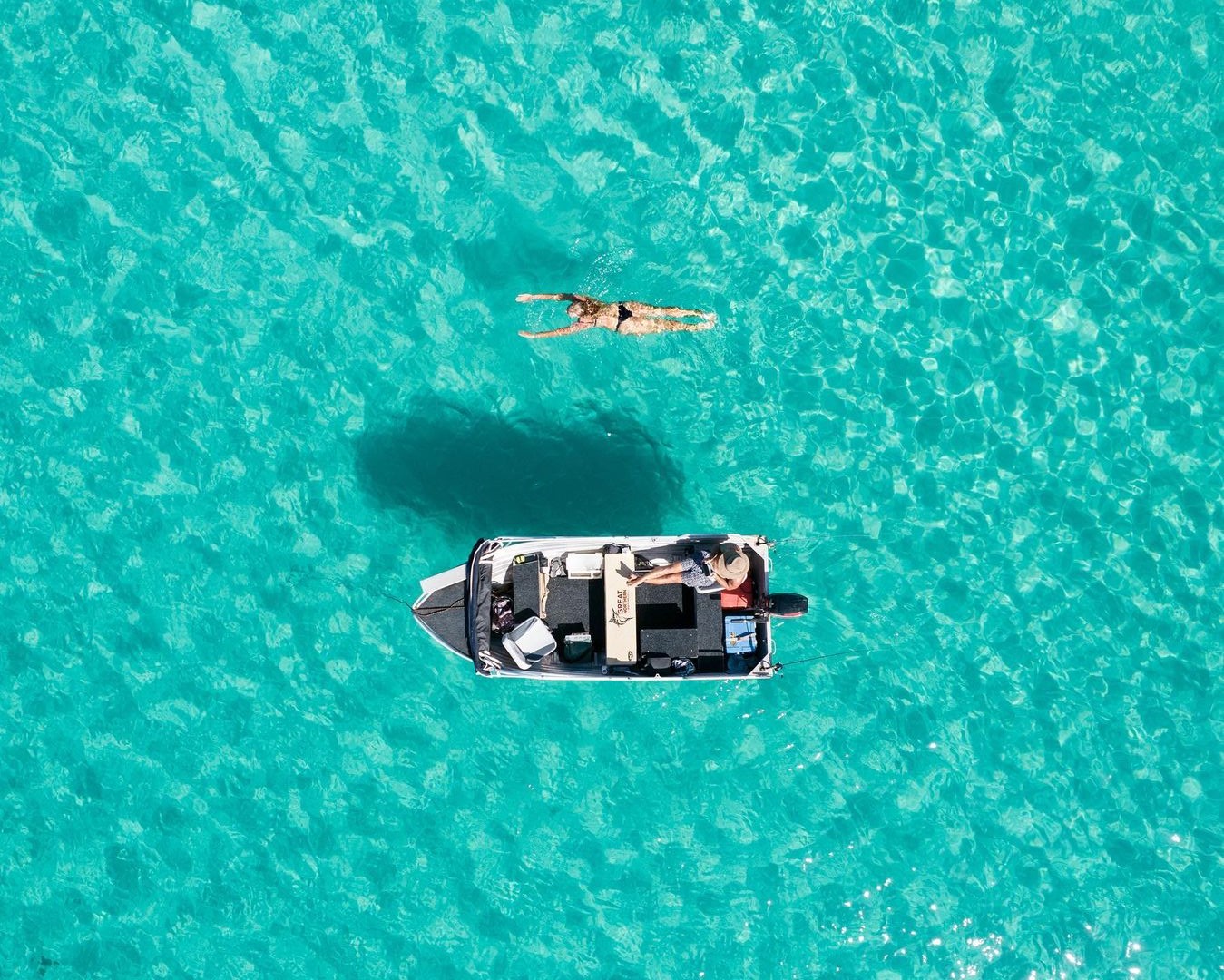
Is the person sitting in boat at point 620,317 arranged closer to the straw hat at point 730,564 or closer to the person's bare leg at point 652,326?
the person's bare leg at point 652,326

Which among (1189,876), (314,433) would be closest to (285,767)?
(314,433)

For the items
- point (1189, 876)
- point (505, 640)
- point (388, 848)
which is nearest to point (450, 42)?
point (505, 640)

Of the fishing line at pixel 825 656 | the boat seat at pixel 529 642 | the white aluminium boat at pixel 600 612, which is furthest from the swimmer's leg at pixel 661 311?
the fishing line at pixel 825 656

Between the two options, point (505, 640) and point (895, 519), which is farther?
point (895, 519)

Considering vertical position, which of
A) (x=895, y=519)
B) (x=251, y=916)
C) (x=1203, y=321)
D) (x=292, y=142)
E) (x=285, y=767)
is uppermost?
(x=292, y=142)

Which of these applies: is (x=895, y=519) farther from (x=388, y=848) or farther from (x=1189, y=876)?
(x=388, y=848)

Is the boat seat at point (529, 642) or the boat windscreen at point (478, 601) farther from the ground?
A: the boat windscreen at point (478, 601)

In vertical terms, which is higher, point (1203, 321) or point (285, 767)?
point (1203, 321)
